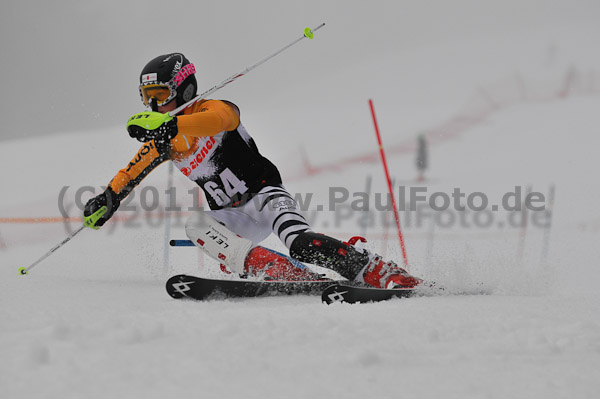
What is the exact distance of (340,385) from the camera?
4.53 feet

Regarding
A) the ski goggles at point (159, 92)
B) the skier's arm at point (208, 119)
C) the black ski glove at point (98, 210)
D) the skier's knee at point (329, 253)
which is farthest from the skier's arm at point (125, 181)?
the skier's knee at point (329, 253)

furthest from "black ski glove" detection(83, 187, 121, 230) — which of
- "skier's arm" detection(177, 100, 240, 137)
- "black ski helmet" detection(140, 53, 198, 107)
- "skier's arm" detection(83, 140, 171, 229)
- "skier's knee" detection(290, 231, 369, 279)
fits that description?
"skier's knee" detection(290, 231, 369, 279)

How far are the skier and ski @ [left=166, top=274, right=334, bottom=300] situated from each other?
0.13 meters

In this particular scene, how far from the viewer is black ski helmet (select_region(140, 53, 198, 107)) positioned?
313cm

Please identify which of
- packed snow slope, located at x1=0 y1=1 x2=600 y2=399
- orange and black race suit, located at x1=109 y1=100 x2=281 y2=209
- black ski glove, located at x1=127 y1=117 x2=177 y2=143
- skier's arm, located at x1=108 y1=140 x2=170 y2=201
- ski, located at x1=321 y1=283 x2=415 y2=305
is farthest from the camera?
skier's arm, located at x1=108 y1=140 x2=170 y2=201

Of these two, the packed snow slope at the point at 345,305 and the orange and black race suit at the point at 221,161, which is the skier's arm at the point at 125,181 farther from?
the packed snow slope at the point at 345,305

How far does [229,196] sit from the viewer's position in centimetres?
334

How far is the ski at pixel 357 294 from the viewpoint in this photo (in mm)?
2574

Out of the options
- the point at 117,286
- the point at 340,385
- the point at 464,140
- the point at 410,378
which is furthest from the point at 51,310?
the point at 464,140

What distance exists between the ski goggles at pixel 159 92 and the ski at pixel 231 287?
109 centimetres

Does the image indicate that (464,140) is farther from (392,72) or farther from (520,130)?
(392,72)

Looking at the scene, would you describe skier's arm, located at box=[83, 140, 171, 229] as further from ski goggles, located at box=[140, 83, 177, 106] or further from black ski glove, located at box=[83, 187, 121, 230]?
ski goggles, located at box=[140, 83, 177, 106]

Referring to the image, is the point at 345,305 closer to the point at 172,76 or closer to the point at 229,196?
the point at 229,196

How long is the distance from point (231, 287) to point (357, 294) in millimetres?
684
